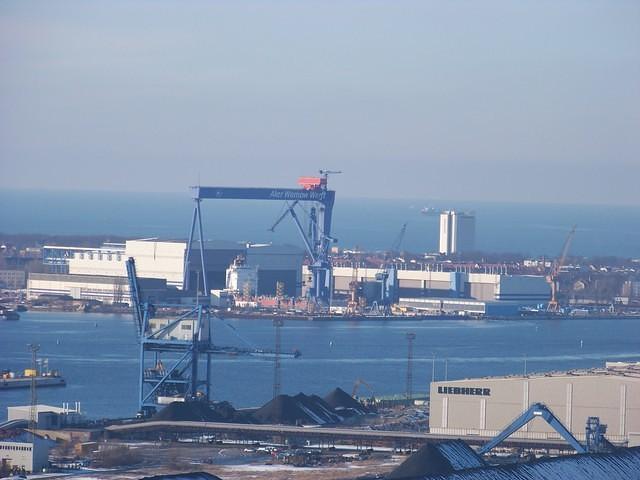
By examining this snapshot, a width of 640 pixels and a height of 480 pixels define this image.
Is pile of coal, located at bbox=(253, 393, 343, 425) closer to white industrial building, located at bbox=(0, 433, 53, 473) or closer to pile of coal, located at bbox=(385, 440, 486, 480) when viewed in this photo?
white industrial building, located at bbox=(0, 433, 53, 473)

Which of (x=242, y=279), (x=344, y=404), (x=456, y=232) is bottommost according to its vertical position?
(x=344, y=404)

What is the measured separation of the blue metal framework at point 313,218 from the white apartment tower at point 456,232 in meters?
17.8

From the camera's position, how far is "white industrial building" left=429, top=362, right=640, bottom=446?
1483 centimetres

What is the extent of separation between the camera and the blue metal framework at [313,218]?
32.2 metres

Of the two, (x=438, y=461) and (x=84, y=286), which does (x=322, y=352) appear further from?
(x=438, y=461)

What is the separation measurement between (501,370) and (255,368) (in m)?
2.69

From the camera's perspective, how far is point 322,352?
2397 centimetres

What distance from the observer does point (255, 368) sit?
71.9 ft

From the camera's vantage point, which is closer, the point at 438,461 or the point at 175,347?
the point at 438,461

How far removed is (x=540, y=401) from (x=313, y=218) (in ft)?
62.0

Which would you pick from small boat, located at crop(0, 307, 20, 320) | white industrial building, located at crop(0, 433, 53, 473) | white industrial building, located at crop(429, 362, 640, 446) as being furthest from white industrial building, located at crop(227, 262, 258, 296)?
white industrial building, located at crop(0, 433, 53, 473)

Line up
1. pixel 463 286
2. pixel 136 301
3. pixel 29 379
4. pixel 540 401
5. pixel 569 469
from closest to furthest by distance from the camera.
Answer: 1. pixel 569 469
2. pixel 540 401
3. pixel 136 301
4. pixel 29 379
5. pixel 463 286

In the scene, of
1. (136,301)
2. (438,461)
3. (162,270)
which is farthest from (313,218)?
(438,461)

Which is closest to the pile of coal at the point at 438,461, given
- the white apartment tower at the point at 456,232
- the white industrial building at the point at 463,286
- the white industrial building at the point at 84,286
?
the white industrial building at the point at 84,286
